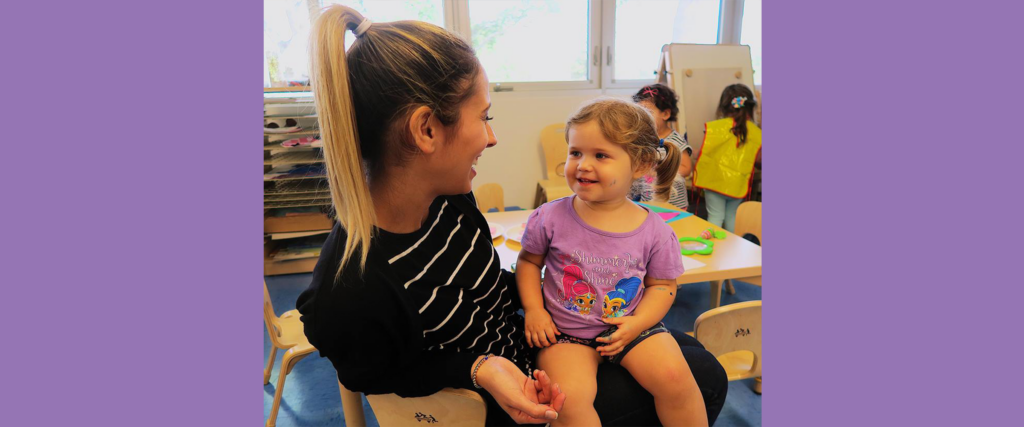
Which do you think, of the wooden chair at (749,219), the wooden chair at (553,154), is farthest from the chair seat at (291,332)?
the wooden chair at (553,154)

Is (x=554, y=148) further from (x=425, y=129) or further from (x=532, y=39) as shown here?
(x=425, y=129)

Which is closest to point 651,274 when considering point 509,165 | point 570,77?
point 509,165

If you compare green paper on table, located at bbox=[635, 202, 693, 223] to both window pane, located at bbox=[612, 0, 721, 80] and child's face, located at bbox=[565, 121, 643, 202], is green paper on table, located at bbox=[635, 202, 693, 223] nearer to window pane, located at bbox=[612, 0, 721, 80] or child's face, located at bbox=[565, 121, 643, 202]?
child's face, located at bbox=[565, 121, 643, 202]

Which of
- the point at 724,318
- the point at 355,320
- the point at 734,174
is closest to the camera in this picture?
the point at 355,320

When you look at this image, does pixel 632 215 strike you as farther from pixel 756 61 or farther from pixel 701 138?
pixel 756 61

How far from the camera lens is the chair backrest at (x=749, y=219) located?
98.3 inches

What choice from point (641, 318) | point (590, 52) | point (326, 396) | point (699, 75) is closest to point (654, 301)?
point (641, 318)

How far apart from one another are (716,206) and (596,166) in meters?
2.94

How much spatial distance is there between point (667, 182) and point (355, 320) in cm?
100

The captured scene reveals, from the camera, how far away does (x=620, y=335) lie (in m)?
1.19

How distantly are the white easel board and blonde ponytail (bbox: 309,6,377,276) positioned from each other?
351 cm

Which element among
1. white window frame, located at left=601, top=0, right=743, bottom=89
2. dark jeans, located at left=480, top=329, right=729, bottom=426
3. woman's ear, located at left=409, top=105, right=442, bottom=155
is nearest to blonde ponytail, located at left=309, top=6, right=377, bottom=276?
woman's ear, located at left=409, top=105, right=442, bottom=155

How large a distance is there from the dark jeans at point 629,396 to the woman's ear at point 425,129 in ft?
1.83

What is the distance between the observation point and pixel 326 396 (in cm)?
235
